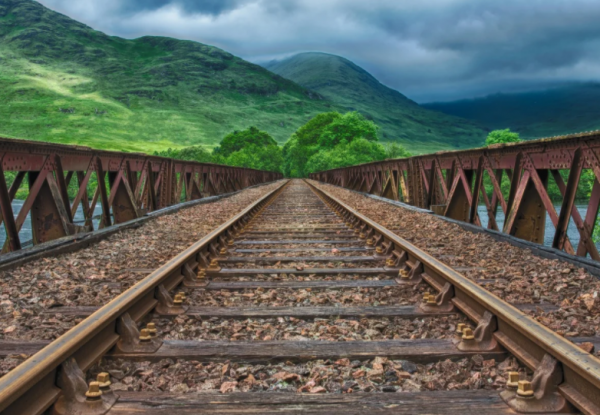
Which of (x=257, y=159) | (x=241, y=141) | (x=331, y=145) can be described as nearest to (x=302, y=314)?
(x=331, y=145)

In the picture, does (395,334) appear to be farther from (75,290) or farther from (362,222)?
(362,222)

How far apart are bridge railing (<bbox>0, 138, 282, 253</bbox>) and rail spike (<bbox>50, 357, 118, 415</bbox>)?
4754 millimetres

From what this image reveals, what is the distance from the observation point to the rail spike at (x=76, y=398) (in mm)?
2355

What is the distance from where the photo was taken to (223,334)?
3570mm

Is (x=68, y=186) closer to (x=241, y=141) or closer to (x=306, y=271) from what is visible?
(x=306, y=271)

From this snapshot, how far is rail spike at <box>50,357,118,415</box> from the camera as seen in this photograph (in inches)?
92.7

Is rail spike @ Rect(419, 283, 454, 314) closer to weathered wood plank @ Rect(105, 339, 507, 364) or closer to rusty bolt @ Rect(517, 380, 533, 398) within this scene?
weathered wood plank @ Rect(105, 339, 507, 364)

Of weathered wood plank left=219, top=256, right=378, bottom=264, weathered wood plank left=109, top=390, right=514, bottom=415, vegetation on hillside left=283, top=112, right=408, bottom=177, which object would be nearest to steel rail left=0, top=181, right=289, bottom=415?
weathered wood plank left=109, top=390, right=514, bottom=415

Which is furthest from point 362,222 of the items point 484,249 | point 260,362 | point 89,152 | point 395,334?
point 260,362

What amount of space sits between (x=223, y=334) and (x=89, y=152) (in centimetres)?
705

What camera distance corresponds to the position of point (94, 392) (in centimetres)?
241

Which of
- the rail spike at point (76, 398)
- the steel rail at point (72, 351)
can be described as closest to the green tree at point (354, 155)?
the steel rail at point (72, 351)

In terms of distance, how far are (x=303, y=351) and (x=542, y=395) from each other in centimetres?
134

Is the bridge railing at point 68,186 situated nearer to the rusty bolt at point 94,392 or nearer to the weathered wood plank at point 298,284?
the weathered wood plank at point 298,284
